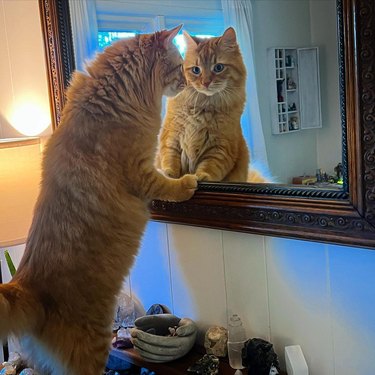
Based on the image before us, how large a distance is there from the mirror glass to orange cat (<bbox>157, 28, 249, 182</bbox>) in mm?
34

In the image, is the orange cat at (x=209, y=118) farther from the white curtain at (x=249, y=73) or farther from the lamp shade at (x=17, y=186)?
the lamp shade at (x=17, y=186)

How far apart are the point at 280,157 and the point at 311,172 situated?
3.9 inches

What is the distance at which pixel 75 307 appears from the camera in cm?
130

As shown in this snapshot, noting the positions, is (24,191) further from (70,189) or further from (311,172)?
(311,172)

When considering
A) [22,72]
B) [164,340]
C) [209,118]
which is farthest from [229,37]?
[22,72]

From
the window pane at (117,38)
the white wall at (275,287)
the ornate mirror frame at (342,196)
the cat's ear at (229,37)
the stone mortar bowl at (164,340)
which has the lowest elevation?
the stone mortar bowl at (164,340)

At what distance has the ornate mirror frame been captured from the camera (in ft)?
3.43

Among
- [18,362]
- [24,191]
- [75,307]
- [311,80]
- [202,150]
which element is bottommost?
[18,362]

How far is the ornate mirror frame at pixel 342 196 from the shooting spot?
1.05 meters

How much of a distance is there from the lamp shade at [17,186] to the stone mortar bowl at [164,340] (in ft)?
1.96

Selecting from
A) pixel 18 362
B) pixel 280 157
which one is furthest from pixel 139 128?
pixel 18 362

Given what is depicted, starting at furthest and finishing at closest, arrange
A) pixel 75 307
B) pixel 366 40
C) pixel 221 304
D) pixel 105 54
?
pixel 221 304
pixel 105 54
pixel 75 307
pixel 366 40

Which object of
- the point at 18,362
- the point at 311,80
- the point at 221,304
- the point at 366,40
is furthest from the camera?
the point at 18,362

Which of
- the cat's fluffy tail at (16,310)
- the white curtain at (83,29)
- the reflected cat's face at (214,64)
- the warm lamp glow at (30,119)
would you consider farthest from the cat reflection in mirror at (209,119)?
the warm lamp glow at (30,119)
